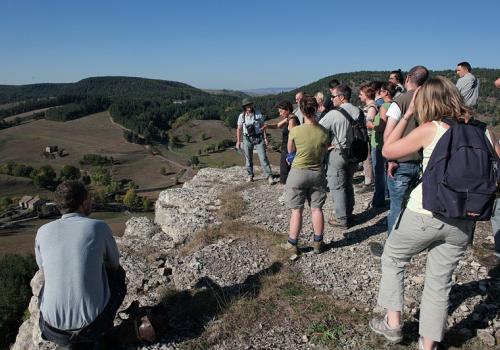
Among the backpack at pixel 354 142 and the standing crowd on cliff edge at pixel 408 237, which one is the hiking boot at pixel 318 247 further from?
the standing crowd on cliff edge at pixel 408 237

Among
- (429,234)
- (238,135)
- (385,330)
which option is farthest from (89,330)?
(238,135)

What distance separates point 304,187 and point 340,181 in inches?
62.5

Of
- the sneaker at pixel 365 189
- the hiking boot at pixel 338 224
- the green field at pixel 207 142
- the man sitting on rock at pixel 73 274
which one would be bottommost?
the green field at pixel 207 142

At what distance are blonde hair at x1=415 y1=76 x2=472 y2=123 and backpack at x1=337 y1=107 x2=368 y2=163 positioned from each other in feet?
11.9

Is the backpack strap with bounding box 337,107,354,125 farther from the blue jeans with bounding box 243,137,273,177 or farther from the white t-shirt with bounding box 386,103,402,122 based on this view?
the blue jeans with bounding box 243,137,273,177

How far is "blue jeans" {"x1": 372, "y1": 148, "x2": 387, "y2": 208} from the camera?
8070mm

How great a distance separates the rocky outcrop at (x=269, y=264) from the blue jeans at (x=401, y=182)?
43.7 inches

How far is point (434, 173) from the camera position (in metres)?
3.16

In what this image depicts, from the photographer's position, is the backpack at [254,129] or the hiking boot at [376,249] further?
the backpack at [254,129]

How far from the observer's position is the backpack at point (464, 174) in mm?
2996

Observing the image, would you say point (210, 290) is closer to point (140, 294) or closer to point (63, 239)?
point (140, 294)

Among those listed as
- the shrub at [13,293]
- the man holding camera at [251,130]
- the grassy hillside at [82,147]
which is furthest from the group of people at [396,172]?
the grassy hillside at [82,147]

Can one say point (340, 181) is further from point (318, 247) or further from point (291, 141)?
point (291, 141)

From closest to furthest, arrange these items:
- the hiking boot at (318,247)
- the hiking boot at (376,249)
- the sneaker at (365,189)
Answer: the hiking boot at (376,249)
the hiking boot at (318,247)
the sneaker at (365,189)
